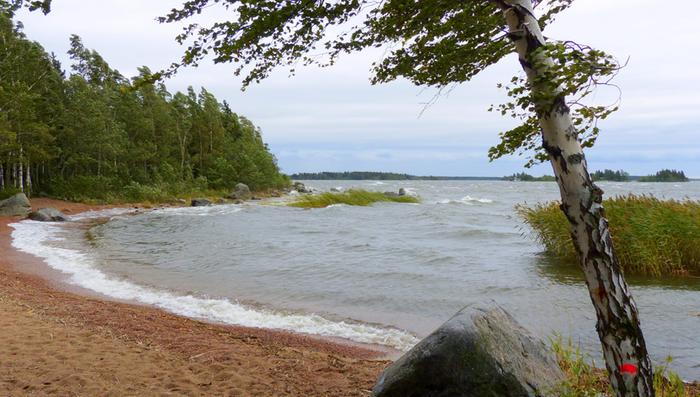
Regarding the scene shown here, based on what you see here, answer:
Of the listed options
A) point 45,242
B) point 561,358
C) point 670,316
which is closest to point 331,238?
point 45,242

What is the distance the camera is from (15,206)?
29.6m

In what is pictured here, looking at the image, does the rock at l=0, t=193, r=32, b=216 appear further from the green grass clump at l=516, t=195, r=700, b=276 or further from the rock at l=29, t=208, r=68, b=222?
the green grass clump at l=516, t=195, r=700, b=276

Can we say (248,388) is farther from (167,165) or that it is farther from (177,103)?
(177,103)

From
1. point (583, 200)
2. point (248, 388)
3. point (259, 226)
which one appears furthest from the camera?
point (259, 226)

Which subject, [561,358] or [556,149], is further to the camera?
[561,358]

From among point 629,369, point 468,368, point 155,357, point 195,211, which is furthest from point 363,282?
point 195,211

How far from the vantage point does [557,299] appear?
10836 mm

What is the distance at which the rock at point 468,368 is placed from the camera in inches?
161

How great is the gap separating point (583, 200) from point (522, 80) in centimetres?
89

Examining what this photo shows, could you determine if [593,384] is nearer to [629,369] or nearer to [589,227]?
[629,369]

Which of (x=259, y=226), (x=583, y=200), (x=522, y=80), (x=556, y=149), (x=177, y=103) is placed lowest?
(x=259, y=226)

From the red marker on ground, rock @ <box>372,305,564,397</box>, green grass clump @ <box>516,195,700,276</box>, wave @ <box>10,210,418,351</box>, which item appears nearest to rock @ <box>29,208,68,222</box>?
wave @ <box>10,210,418,351</box>

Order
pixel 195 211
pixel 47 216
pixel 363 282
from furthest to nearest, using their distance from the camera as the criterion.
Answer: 1. pixel 195 211
2. pixel 47 216
3. pixel 363 282

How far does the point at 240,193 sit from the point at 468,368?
54723mm
